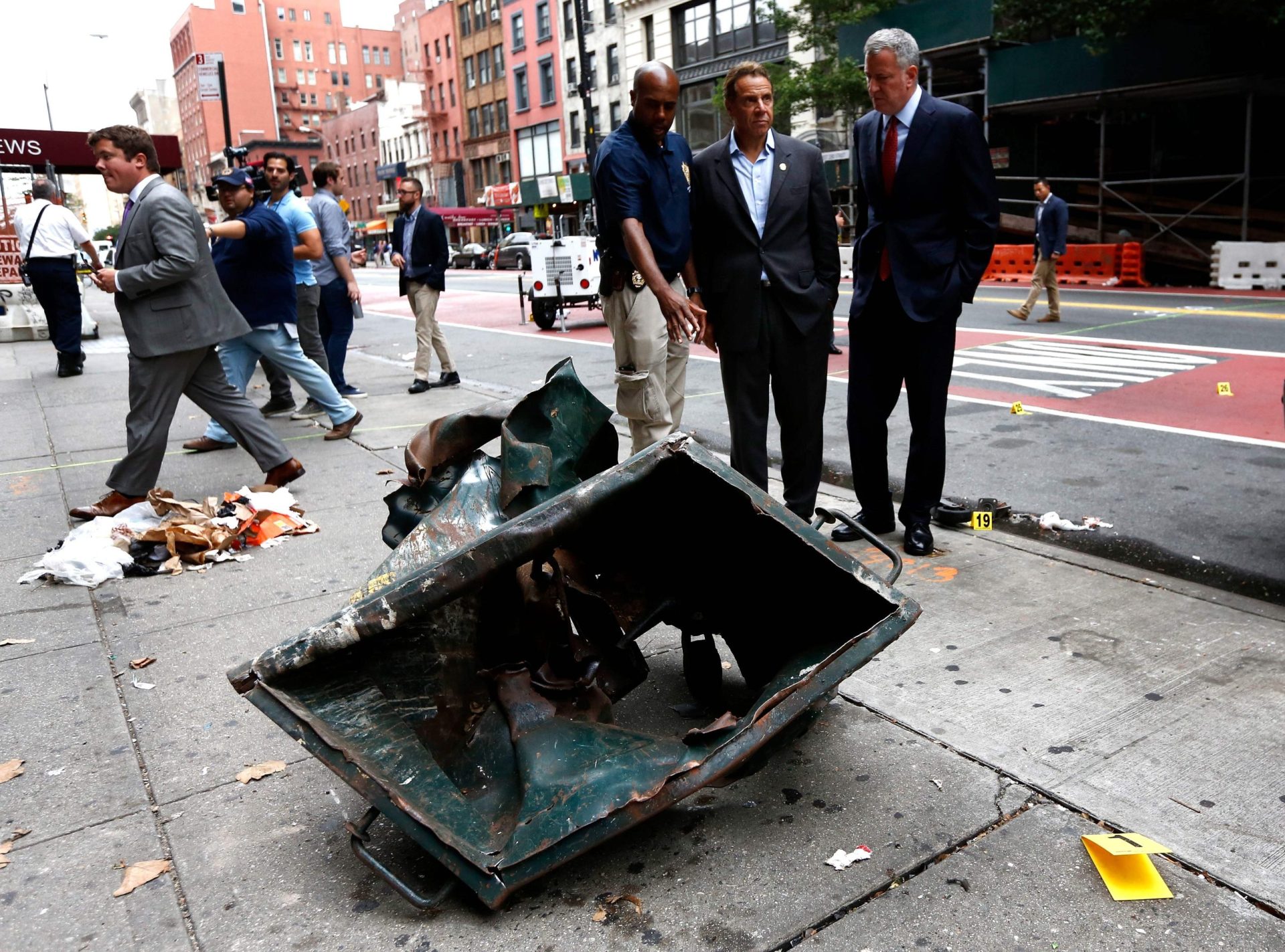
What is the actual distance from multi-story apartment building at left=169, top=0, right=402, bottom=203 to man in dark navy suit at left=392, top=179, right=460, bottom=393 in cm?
10971

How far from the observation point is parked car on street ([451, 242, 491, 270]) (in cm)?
4997

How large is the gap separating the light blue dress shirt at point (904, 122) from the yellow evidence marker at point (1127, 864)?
2962 mm

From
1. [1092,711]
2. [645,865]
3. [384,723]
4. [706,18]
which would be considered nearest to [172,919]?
[384,723]

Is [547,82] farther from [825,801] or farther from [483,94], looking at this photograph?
[825,801]

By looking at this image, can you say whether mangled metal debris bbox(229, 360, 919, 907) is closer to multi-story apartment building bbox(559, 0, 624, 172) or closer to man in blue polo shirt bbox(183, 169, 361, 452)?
man in blue polo shirt bbox(183, 169, 361, 452)

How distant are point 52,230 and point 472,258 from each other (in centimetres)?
4028

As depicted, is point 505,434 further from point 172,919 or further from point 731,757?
point 172,919

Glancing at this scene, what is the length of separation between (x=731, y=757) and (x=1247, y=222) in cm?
2168

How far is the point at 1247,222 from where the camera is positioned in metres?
19.9

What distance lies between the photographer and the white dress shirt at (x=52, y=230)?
1162cm

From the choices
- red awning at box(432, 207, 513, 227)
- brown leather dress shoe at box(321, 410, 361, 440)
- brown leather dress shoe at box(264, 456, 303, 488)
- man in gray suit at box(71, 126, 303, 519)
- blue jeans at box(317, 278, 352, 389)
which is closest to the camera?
man in gray suit at box(71, 126, 303, 519)

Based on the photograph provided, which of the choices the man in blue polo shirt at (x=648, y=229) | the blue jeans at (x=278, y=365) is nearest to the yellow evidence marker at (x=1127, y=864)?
the man in blue polo shirt at (x=648, y=229)

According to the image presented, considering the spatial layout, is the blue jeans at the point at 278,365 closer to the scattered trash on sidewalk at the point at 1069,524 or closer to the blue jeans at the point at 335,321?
the blue jeans at the point at 335,321

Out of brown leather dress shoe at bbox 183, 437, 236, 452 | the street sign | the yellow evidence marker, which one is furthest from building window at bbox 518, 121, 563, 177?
the yellow evidence marker
